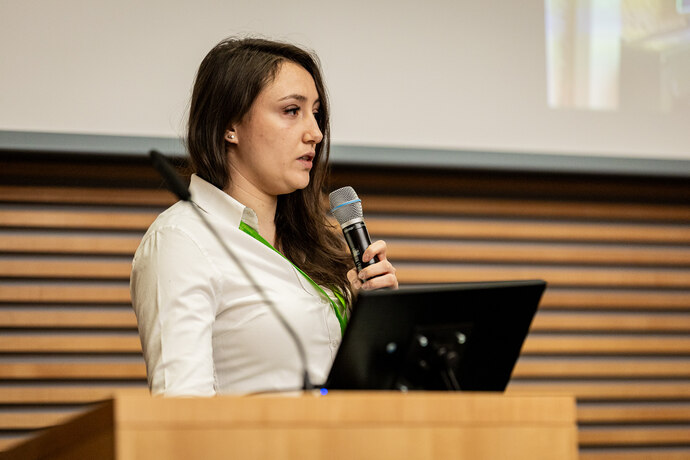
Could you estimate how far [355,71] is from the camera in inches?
138

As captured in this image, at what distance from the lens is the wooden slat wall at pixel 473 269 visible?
3.39m

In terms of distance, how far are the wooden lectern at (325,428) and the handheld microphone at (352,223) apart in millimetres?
706

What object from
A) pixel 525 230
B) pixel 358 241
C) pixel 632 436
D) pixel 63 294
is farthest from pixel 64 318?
pixel 632 436

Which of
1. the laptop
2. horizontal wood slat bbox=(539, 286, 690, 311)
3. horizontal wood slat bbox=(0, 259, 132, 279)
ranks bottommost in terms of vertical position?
horizontal wood slat bbox=(539, 286, 690, 311)

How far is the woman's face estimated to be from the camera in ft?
7.38

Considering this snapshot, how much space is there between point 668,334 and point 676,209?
58 centimetres

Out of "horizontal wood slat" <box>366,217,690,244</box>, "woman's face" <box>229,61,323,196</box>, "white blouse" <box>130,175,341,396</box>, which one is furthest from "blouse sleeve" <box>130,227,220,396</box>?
"horizontal wood slat" <box>366,217,690,244</box>

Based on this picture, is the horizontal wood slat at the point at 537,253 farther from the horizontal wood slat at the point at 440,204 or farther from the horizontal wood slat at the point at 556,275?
the horizontal wood slat at the point at 440,204

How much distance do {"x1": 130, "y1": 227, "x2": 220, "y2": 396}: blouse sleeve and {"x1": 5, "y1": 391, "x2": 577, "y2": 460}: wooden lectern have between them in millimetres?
386

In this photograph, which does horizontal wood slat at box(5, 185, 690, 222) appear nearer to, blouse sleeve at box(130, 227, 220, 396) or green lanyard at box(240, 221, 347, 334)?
green lanyard at box(240, 221, 347, 334)

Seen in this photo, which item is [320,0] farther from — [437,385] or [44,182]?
[437,385]

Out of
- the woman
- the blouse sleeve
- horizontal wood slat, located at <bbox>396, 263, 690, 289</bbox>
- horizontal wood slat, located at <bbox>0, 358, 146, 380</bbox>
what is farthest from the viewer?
horizontal wood slat, located at <bbox>396, 263, 690, 289</bbox>

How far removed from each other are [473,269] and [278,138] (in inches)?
69.7

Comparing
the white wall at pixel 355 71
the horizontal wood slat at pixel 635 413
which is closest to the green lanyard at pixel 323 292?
the white wall at pixel 355 71
